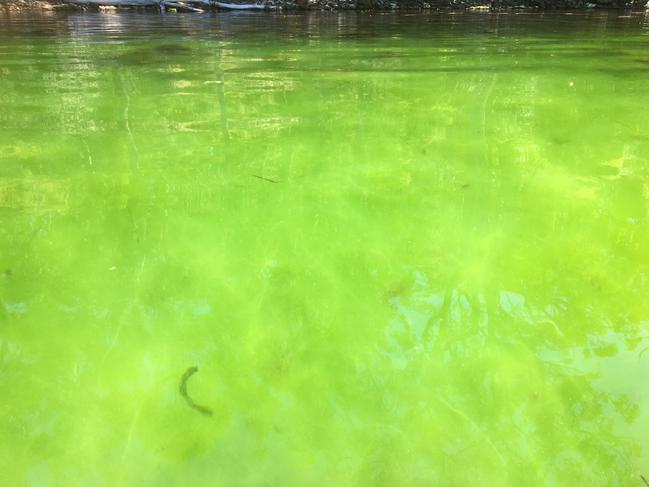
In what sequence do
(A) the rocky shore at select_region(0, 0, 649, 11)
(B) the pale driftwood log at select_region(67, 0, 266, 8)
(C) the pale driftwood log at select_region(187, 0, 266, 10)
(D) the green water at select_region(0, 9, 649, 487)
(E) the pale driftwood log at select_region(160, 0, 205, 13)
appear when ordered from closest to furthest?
(D) the green water at select_region(0, 9, 649, 487)
(B) the pale driftwood log at select_region(67, 0, 266, 8)
(E) the pale driftwood log at select_region(160, 0, 205, 13)
(C) the pale driftwood log at select_region(187, 0, 266, 10)
(A) the rocky shore at select_region(0, 0, 649, 11)

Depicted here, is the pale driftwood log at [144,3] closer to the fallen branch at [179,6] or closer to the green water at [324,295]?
the fallen branch at [179,6]

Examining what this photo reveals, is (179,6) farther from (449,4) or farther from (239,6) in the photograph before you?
(449,4)

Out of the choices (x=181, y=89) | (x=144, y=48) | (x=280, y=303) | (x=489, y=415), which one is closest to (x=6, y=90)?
(x=181, y=89)

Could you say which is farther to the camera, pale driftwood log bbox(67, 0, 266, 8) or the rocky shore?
the rocky shore

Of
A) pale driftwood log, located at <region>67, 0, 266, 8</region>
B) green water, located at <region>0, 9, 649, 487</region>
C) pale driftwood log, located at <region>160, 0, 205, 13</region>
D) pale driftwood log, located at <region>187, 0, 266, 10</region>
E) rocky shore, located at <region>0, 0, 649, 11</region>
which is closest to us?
green water, located at <region>0, 9, 649, 487</region>

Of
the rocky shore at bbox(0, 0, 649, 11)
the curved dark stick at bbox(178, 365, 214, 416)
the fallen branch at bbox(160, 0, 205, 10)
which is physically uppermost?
the rocky shore at bbox(0, 0, 649, 11)

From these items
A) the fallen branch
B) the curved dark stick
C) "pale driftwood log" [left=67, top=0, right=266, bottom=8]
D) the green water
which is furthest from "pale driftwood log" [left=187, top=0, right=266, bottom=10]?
the curved dark stick

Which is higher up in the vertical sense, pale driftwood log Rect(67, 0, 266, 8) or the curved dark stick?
pale driftwood log Rect(67, 0, 266, 8)

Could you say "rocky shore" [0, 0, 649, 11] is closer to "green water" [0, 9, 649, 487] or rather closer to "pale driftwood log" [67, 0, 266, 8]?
"pale driftwood log" [67, 0, 266, 8]

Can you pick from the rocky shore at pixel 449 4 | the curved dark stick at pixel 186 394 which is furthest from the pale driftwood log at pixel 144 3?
the curved dark stick at pixel 186 394
